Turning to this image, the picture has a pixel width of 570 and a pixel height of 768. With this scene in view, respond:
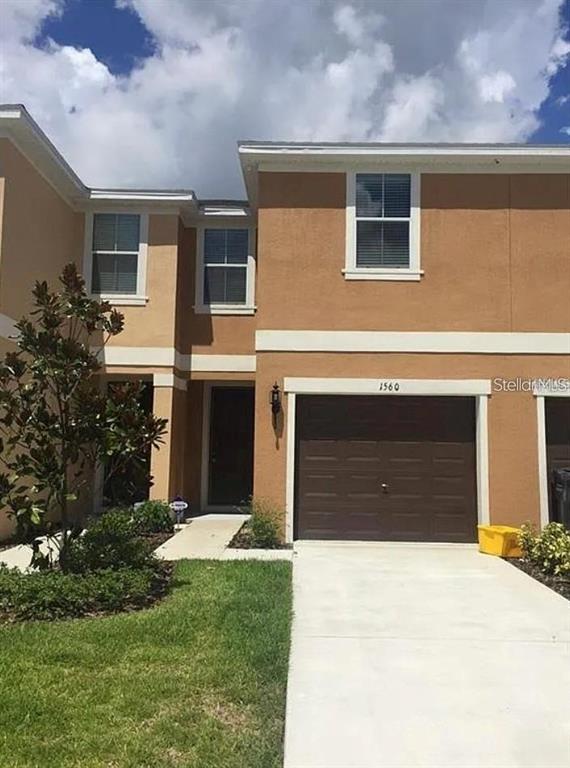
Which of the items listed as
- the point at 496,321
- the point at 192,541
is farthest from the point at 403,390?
the point at 192,541

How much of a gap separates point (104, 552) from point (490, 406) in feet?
22.6

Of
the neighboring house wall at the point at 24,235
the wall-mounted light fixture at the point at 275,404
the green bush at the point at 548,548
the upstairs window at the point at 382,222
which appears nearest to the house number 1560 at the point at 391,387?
the wall-mounted light fixture at the point at 275,404

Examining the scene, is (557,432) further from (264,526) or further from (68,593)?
(68,593)

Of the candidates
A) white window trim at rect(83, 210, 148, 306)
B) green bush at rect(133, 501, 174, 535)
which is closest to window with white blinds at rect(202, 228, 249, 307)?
white window trim at rect(83, 210, 148, 306)

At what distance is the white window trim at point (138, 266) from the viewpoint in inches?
583

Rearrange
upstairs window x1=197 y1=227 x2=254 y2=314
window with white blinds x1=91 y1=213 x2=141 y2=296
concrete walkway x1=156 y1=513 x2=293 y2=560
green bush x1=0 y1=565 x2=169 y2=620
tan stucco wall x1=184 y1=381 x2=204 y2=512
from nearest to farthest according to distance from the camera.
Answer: green bush x1=0 y1=565 x2=169 y2=620 → concrete walkway x1=156 y1=513 x2=293 y2=560 → window with white blinds x1=91 y1=213 x2=141 y2=296 → upstairs window x1=197 y1=227 x2=254 y2=314 → tan stucco wall x1=184 y1=381 x2=204 y2=512

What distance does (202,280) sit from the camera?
51.0ft

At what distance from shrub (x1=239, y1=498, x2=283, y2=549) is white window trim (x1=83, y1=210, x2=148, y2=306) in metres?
5.32

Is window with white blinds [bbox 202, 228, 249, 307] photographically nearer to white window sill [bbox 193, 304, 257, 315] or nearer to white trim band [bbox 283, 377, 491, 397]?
white window sill [bbox 193, 304, 257, 315]

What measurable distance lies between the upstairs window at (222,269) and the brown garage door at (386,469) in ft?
13.3

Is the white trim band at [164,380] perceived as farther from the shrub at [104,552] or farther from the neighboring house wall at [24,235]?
the shrub at [104,552]

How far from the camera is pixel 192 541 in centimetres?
1198

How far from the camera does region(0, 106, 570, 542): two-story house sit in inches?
476

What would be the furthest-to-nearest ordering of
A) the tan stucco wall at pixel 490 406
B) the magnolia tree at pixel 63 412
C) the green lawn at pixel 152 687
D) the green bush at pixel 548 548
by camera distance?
the tan stucco wall at pixel 490 406 → the green bush at pixel 548 548 → the magnolia tree at pixel 63 412 → the green lawn at pixel 152 687
